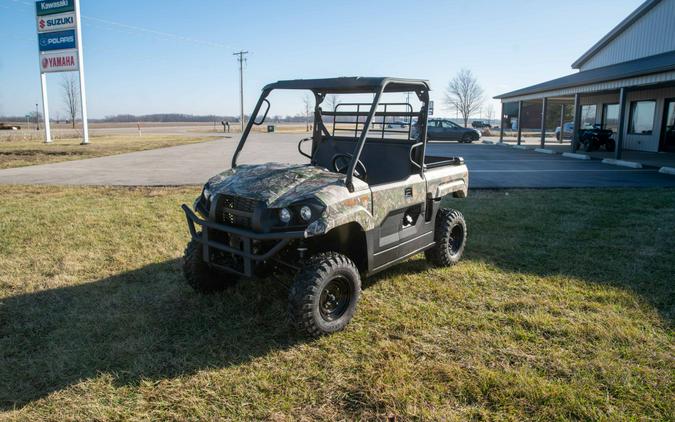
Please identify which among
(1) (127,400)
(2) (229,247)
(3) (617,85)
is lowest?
(1) (127,400)

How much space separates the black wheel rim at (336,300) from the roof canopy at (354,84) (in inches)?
62.6

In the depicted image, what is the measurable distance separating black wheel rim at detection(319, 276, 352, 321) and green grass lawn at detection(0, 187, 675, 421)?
0.64ft

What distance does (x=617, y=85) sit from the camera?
16.1 m

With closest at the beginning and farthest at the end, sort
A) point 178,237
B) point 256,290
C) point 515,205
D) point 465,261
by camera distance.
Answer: point 256,290
point 465,261
point 178,237
point 515,205

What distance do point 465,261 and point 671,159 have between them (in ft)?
49.9

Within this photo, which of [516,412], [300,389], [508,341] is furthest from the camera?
[508,341]

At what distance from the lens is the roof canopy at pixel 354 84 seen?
3.94 metres

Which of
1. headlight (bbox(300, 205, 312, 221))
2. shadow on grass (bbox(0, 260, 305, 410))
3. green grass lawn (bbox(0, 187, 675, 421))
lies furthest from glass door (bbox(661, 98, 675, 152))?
headlight (bbox(300, 205, 312, 221))

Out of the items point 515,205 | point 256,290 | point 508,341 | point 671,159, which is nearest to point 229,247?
point 256,290

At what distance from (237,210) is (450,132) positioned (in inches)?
1093

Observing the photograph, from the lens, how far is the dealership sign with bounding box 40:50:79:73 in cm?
2439

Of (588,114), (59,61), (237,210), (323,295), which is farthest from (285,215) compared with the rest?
(588,114)

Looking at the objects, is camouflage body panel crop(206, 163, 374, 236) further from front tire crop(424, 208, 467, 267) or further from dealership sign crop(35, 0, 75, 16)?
dealership sign crop(35, 0, 75, 16)

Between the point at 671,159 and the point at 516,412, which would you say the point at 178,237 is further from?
the point at 671,159
